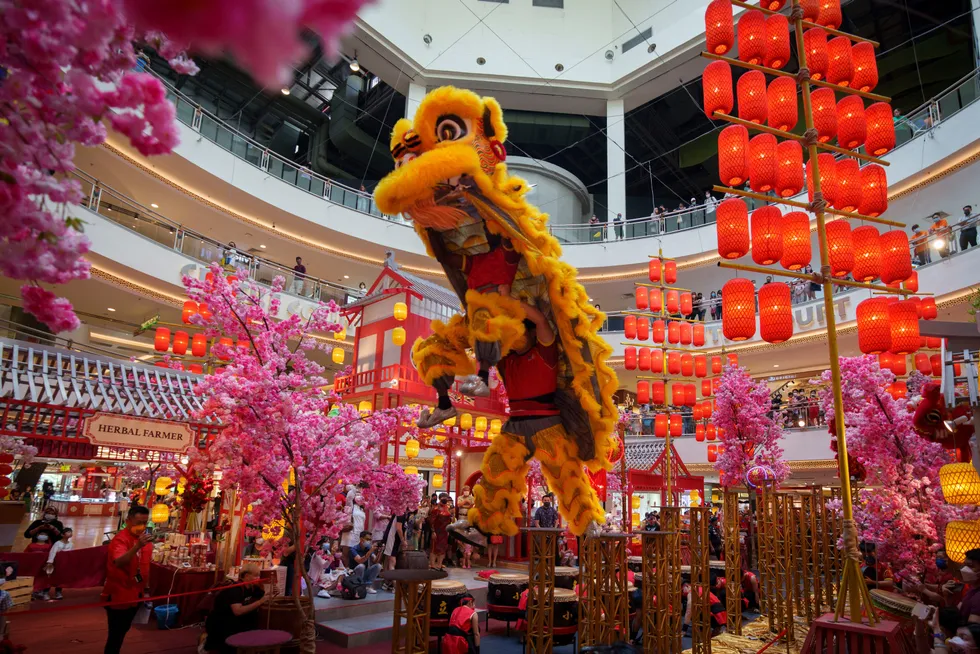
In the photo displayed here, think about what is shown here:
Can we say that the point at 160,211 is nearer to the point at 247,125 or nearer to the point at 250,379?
the point at 247,125

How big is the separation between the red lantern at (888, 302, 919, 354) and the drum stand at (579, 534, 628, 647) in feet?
13.8

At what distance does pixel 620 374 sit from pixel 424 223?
18.3m

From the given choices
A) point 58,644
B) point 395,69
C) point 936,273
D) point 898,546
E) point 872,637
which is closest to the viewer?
point 872,637

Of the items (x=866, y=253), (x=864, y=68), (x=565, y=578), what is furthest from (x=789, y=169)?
(x=565, y=578)

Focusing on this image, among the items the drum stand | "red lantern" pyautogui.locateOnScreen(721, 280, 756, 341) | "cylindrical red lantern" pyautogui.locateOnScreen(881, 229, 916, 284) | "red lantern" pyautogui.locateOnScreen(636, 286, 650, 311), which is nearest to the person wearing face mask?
the drum stand

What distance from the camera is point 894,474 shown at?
6.42 metres

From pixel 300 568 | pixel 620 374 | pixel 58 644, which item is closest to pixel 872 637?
pixel 300 568

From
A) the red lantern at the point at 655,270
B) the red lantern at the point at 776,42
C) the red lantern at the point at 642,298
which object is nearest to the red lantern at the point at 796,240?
the red lantern at the point at 776,42

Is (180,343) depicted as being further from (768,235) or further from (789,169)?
(789,169)

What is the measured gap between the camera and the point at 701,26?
16.0 metres

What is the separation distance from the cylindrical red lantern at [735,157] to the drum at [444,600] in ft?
15.2

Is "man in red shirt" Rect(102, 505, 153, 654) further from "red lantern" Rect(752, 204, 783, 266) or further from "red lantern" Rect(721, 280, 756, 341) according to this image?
"red lantern" Rect(721, 280, 756, 341)

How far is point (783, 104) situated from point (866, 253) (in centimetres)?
Result: 164

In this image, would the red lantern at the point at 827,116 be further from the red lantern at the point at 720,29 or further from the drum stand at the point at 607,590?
the drum stand at the point at 607,590
